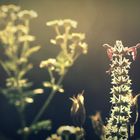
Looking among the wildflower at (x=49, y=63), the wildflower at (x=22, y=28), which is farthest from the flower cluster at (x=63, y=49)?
the wildflower at (x=22, y=28)

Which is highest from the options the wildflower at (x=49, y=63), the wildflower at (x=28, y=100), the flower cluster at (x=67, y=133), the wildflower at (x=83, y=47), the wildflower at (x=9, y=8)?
the wildflower at (x=9, y=8)

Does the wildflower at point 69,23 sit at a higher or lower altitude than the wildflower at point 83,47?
higher

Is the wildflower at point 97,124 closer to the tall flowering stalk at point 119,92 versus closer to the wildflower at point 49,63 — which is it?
the tall flowering stalk at point 119,92

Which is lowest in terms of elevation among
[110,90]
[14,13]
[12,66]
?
[110,90]

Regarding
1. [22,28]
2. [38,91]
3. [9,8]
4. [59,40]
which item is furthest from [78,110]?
[9,8]

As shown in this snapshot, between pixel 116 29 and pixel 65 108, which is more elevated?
pixel 116 29

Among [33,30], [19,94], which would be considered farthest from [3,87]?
[33,30]

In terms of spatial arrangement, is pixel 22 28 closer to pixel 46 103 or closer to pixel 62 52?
pixel 62 52

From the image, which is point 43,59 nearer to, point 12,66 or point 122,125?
point 12,66
